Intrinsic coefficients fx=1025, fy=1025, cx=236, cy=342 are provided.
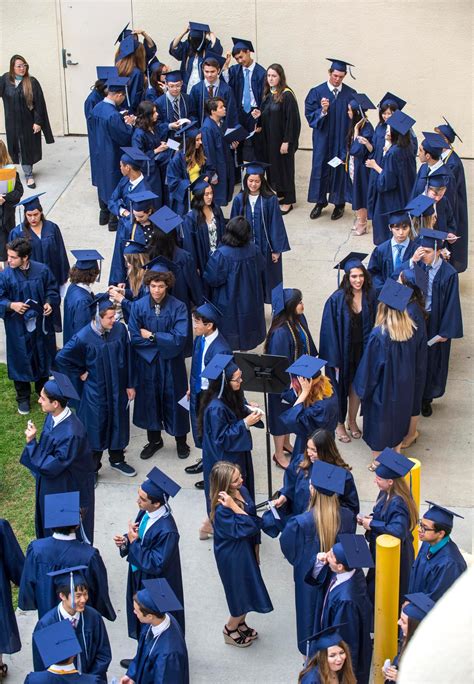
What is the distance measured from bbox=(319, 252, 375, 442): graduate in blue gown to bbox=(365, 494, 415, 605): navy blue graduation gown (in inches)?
92.8

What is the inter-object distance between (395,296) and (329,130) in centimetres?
491

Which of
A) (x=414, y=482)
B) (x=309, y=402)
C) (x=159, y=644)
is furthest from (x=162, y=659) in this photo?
(x=309, y=402)

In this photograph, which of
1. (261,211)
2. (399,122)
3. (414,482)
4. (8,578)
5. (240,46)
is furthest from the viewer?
(240,46)

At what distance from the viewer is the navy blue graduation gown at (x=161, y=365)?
26.0ft

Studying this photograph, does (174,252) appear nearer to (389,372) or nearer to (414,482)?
(389,372)

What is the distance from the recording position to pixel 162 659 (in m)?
4.89

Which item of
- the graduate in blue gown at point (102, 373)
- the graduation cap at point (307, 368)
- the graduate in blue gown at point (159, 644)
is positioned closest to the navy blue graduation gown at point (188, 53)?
the graduate in blue gown at point (102, 373)

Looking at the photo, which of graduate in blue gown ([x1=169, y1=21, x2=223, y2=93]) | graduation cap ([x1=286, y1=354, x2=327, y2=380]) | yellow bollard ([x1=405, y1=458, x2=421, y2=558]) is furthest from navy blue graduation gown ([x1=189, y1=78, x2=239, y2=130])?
yellow bollard ([x1=405, y1=458, x2=421, y2=558])

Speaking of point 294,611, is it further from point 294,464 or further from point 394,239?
point 394,239

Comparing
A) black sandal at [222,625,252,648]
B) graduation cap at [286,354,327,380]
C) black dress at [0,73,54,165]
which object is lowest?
black sandal at [222,625,252,648]

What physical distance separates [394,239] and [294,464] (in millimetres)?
3189

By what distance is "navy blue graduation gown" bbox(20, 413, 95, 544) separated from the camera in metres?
6.58

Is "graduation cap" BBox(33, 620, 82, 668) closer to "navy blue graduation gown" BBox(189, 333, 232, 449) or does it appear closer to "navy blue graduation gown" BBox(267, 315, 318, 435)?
"navy blue graduation gown" BBox(189, 333, 232, 449)

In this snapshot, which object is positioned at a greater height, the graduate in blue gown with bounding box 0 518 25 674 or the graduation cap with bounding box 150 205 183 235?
the graduation cap with bounding box 150 205 183 235
